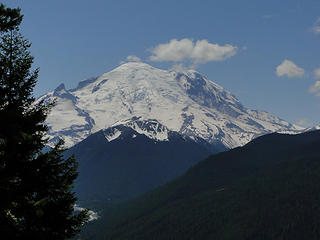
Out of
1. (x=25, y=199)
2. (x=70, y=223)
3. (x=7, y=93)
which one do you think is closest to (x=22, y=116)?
(x=7, y=93)

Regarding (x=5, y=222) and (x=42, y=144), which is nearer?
(x=5, y=222)

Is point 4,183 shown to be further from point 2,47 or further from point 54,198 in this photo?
point 2,47

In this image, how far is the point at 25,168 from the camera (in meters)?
22.2

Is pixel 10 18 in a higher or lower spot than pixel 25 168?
higher

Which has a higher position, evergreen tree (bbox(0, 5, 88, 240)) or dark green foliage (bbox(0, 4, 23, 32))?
dark green foliage (bbox(0, 4, 23, 32))

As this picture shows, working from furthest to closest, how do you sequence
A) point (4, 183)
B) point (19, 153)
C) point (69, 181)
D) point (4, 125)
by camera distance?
point (69, 181), point (19, 153), point (4, 125), point (4, 183)

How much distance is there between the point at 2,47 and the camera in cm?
2459

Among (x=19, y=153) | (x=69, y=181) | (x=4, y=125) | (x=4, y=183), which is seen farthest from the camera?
(x=69, y=181)

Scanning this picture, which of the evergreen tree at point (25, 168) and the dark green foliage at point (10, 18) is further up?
the dark green foliage at point (10, 18)

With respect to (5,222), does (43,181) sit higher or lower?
higher

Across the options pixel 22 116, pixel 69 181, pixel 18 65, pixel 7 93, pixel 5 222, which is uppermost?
pixel 18 65

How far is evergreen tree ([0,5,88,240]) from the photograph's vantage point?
20500 millimetres

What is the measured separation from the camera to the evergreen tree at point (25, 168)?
20.5 meters

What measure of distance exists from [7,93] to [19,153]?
13.3ft
